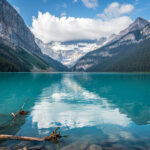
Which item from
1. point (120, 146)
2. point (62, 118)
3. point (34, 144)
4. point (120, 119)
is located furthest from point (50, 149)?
point (120, 119)

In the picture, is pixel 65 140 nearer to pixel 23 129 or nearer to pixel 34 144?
pixel 34 144

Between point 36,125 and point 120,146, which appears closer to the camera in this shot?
point 120,146

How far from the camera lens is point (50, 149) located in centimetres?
1165

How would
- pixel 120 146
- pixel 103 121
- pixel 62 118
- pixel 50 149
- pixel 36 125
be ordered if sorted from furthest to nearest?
pixel 62 118 < pixel 103 121 < pixel 36 125 < pixel 120 146 < pixel 50 149

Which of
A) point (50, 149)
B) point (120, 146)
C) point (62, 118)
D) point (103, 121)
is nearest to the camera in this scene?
point (50, 149)

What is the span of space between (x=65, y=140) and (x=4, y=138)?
17.2 feet

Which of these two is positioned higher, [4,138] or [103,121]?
[4,138]

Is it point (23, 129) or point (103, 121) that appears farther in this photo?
point (103, 121)

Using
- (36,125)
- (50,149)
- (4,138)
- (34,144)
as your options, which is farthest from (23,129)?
(50,149)

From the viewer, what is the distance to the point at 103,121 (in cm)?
2019

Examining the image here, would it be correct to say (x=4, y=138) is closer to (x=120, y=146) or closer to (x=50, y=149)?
(x=50, y=149)

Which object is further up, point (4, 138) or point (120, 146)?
point (4, 138)

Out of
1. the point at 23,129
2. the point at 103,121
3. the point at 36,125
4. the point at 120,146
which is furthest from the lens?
the point at 103,121

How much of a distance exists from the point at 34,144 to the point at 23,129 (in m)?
4.73
